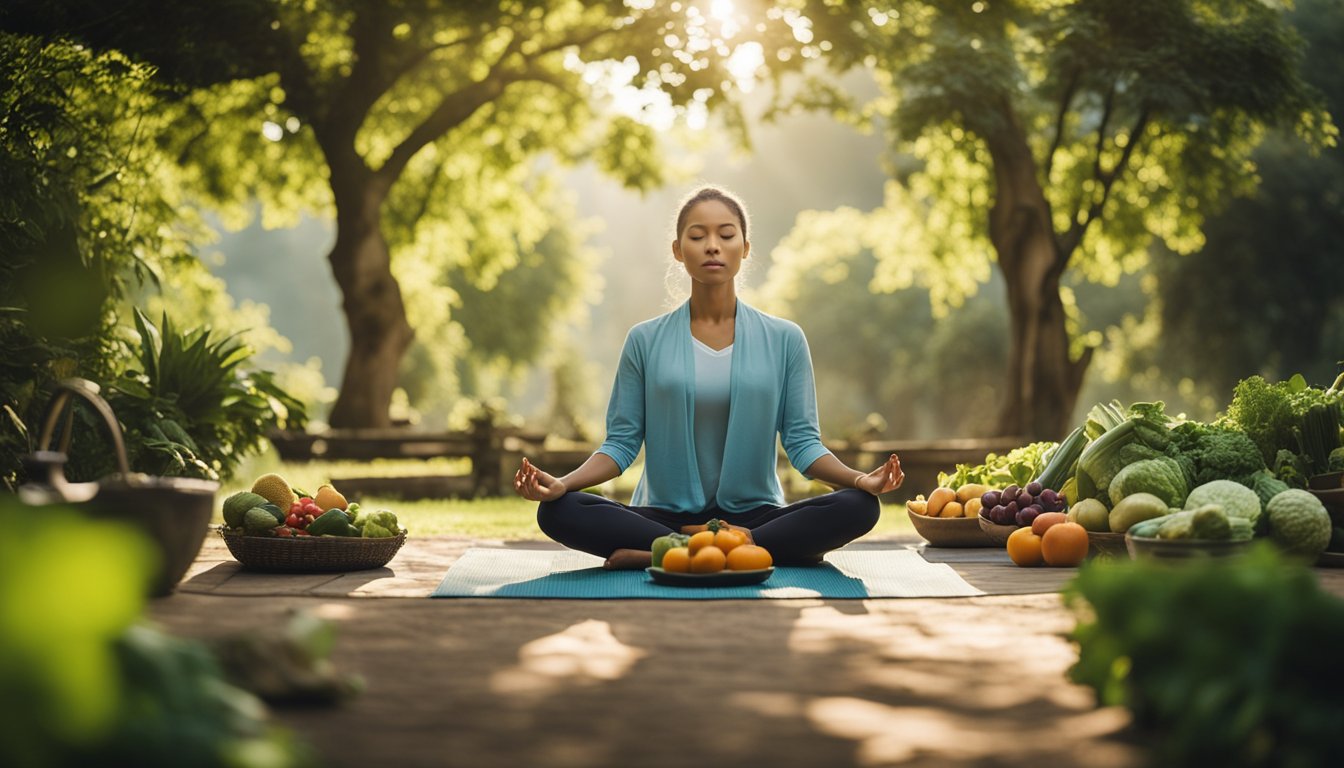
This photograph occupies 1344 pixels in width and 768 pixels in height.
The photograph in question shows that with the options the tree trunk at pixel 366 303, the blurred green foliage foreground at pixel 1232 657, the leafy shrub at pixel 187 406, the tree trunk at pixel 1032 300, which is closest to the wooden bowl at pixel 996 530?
the blurred green foliage foreground at pixel 1232 657

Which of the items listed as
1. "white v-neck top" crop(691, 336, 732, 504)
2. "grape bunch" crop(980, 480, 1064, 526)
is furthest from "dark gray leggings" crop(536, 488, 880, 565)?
"grape bunch" crop(980, 480, 1064, 526)

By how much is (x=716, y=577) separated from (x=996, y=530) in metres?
2.52

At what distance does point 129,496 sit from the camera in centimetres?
448

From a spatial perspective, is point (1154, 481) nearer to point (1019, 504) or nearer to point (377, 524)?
point (1019, 504)

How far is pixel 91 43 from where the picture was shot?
1232 cm

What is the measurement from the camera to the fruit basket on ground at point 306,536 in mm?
6316

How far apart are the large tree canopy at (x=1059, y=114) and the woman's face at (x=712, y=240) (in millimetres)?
10832

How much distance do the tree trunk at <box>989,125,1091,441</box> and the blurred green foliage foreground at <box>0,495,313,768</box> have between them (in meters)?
17.2

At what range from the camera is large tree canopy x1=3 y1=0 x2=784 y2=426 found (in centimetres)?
1551

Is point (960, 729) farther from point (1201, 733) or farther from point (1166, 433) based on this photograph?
point (1166, 433)

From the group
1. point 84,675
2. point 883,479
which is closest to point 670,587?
point 883,479

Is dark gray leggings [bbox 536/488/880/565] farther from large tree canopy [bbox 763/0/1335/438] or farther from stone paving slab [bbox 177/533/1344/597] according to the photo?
large tree canopy [bbox 763/0/1335/438]

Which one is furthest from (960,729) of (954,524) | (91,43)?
(91,43)

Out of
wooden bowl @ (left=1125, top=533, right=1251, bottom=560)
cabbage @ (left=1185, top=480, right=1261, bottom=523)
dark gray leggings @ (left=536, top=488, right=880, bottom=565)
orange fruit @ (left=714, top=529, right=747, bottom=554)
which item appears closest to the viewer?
wooden bowl @ (left=1125, top=533, right=1251, bottom=560)
